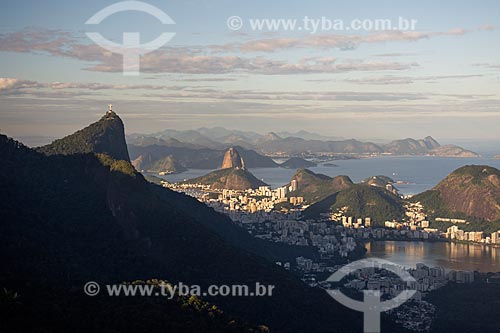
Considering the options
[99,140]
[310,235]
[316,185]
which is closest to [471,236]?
[310,235]

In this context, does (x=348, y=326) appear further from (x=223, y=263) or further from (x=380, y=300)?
(x=380, y=300)

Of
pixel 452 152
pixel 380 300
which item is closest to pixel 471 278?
pixel 380 300

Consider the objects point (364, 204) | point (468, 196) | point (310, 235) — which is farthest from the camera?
point (364, 204)

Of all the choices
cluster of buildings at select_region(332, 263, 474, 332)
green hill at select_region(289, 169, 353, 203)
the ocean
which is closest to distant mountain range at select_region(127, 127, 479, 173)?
the ocean

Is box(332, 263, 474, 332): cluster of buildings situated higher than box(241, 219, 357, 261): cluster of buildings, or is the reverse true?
box(241, 219, 357, 261): cluster of buildings

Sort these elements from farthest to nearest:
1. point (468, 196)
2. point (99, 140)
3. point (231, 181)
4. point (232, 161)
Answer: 1. point (232, 161)
2. point (231, 181)
3. point (468, 196)
4. point (99, 140)

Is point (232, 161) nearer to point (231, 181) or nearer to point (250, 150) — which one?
point (231, 181)

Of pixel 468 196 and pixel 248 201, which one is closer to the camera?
pixel 468 196

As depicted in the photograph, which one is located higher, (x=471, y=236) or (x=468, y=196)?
(x=468, y=196)

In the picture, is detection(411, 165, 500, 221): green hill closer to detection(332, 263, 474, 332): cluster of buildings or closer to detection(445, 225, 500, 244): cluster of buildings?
detection(445, 225, 500, 244): cluster of buildings
